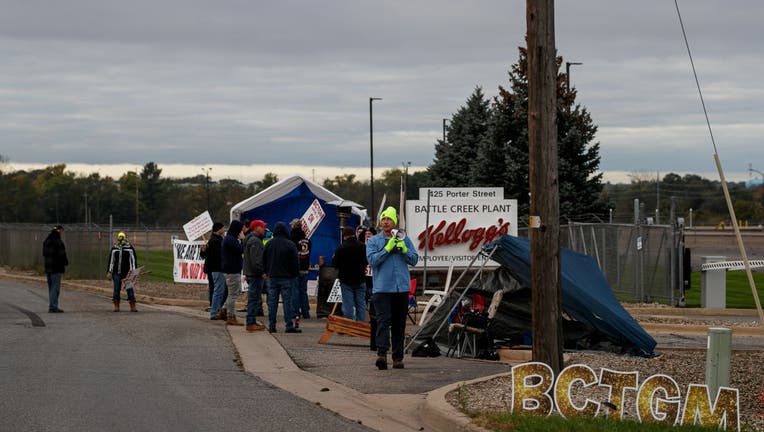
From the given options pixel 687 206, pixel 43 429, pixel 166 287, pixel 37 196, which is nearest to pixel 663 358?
pixel 43 429

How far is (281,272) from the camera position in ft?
58.2

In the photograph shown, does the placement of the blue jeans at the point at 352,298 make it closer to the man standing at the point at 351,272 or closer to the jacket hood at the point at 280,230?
the man standing at the point at 351,272

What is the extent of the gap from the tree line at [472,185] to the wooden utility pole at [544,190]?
47.3 feet

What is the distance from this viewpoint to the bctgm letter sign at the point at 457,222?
2669cm

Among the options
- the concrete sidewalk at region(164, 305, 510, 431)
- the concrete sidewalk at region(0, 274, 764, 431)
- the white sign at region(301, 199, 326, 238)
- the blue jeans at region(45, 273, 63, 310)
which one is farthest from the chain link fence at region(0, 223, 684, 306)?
the blue jeans at region(45, 273, 63, 310)

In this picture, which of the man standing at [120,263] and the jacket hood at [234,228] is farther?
the man standing at [120,263]

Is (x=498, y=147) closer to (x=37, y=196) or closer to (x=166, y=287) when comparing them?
(x=166, y=287)

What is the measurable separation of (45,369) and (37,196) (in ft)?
270

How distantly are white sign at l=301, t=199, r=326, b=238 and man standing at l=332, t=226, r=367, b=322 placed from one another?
4.80 meters

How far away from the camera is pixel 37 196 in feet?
300

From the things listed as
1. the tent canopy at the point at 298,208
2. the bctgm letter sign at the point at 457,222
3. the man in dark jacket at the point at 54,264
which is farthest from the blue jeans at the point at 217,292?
the bctgm letter sign at the point at 457,222

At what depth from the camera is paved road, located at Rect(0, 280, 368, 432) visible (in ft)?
31.6

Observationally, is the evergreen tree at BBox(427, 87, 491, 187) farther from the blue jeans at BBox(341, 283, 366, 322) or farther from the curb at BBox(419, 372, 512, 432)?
the curb at BBox(419, 372, 512, 432)

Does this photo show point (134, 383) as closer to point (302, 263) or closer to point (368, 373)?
point (368, 373)
